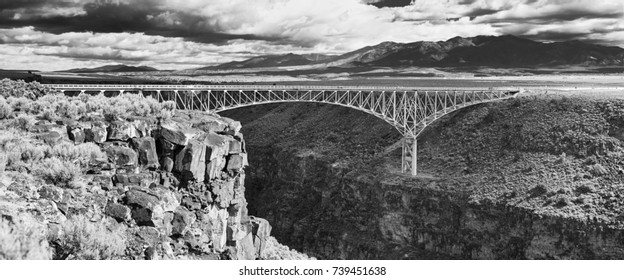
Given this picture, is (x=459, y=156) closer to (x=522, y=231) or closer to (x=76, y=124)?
(x=522, y=231)

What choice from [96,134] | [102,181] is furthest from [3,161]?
[96,134]

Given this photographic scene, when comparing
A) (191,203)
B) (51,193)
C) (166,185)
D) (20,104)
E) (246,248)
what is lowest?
(246,248)

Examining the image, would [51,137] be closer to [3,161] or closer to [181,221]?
[3,161]

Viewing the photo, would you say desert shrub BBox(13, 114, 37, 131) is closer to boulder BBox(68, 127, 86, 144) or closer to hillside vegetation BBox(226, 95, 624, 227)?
boulder BBox(68, 127, 86, 144)

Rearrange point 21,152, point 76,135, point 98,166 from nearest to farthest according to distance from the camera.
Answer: point 21,152 < point 98,166 < point 76,135

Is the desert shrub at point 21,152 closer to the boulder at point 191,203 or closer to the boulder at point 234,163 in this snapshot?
the boulder at point 191,203
